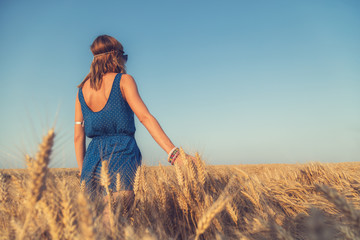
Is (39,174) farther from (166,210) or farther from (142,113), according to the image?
(142,113)

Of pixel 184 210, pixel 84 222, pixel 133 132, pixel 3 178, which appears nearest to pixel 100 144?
pixel 133 132

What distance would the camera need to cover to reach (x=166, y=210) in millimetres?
1636

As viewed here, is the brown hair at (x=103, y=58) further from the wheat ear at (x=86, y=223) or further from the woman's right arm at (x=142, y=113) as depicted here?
the wheat ear at (x=86, y=223)

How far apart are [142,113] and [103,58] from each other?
29.5 inches

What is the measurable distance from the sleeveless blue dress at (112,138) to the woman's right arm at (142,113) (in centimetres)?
8

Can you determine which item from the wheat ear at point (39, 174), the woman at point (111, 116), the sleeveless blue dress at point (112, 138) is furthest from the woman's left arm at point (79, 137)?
the wheat ear at point (39, 174)

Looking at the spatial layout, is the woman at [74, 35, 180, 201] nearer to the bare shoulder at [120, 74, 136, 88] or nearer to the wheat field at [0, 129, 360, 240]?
the bare shoulder at [120, 74, 136, 88]

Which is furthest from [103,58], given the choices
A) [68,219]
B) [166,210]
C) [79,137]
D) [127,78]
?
[68,219]

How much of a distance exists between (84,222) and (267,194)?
1917mm

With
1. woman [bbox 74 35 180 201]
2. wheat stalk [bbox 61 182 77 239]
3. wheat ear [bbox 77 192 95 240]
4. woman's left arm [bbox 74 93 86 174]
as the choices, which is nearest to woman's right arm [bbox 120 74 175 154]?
woman [bbox 74 35 180 201]

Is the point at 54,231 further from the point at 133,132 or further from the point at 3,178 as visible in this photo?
the point at 133,132

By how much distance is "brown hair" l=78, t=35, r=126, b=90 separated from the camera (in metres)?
2.24

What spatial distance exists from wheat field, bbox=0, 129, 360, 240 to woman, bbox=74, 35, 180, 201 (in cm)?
30

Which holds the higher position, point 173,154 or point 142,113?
point 142,113
